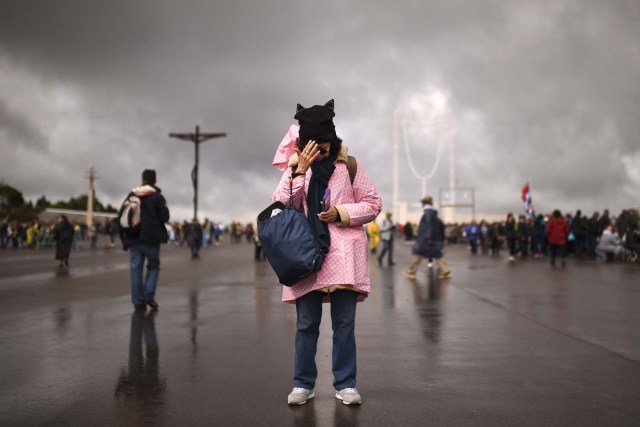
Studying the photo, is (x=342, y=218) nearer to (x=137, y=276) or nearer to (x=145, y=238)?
(x=145, y=238)

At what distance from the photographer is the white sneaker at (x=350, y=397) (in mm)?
3934

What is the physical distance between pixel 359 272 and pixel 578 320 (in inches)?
184

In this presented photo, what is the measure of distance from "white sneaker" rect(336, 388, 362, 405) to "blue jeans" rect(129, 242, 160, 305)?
536 cm

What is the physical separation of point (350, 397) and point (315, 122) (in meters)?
1.70

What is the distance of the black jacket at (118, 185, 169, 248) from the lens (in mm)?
8727

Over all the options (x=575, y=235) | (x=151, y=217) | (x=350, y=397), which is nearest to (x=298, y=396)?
(x=350, y=397)

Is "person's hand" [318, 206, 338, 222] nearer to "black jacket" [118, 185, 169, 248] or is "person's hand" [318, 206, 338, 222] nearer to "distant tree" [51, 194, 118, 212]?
"black jacket" [118, 185, 169, 248]

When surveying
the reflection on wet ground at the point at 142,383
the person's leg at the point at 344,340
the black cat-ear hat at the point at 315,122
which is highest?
the black cat-ear hat at the point at 315,122

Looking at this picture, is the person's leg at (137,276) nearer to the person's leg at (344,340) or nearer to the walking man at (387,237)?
the person's leg at (344,340)

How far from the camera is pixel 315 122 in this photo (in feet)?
13.4

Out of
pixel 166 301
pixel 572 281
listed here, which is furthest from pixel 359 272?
pixel 572 281

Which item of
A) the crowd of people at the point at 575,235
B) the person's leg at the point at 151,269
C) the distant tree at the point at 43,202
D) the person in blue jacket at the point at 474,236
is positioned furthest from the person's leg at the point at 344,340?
the distant tree at the point at 43,202

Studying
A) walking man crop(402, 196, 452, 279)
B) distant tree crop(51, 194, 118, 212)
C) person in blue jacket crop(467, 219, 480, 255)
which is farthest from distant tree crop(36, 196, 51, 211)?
walking man crop(402, 196, 452, 279)

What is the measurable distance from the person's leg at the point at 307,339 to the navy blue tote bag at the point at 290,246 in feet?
0.67
